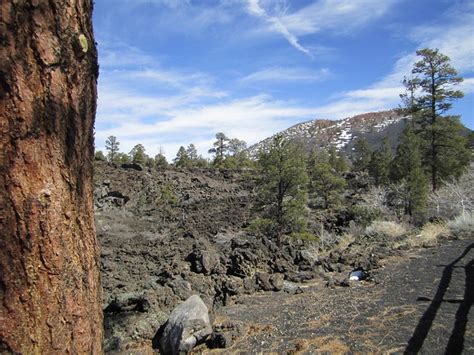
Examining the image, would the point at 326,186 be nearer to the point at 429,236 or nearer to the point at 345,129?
the point at 429,236

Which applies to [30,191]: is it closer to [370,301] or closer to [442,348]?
[442,348]

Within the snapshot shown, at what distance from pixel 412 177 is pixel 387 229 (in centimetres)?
411

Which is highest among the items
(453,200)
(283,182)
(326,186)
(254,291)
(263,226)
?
(283,182)

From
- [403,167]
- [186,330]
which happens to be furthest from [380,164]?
[186,330]

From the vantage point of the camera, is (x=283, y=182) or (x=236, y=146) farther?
(x=236, y=146)

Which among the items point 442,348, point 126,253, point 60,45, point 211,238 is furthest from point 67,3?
point 211,238

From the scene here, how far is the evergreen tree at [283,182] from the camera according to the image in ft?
42.1

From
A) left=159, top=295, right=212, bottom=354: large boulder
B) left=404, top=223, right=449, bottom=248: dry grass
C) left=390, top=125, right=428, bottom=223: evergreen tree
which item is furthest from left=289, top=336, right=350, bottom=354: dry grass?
left=390, top=125, right=428, bottom=223: evergreen tree

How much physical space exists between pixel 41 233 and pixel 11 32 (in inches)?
31.8

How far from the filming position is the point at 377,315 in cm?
546

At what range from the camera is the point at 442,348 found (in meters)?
4.07

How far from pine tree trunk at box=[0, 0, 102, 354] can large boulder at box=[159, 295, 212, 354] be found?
4007 millimetres

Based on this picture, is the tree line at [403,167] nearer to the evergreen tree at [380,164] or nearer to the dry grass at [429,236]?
the evergreen tree at [380,164]

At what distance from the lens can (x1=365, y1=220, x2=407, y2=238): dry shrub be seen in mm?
13402
